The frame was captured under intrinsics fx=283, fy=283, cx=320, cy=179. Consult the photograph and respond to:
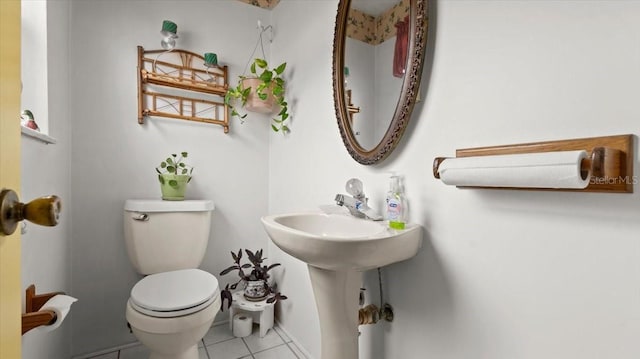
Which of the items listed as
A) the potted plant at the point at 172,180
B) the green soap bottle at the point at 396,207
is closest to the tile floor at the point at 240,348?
the potted plant at the point at 172,180

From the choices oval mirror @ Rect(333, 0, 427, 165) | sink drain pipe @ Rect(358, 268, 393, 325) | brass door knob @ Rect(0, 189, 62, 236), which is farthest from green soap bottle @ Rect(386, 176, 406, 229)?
brass door knob @ Rect(0, 189, 62, 236)

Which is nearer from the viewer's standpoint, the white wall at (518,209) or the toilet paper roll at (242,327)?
the white wall at (518,209)

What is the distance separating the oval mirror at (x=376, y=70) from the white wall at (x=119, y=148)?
0.99 metres

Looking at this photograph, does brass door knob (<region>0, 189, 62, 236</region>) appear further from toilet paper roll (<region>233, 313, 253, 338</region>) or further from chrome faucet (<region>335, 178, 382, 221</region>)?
toilet paper roll (<region>233, 313, 253, 338</region>)

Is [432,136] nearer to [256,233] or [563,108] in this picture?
[563,108]

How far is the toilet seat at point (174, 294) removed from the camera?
1.18 m

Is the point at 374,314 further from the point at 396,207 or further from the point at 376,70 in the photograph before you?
the point at 376,70

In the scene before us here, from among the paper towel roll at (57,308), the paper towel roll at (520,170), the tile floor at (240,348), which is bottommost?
the tile floor at (240,348)

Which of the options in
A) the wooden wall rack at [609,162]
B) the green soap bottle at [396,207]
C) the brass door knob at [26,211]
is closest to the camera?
the brass door knob at [26,211]

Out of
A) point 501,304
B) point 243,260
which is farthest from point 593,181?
point 243,260

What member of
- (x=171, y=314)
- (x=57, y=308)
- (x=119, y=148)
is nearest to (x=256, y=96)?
(x=119, y=148)

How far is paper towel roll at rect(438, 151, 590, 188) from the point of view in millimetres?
555

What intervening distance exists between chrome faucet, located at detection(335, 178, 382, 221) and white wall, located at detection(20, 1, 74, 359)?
1.02 m

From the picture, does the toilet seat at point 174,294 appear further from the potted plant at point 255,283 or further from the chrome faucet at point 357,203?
the chrome faucet at point 357,203
